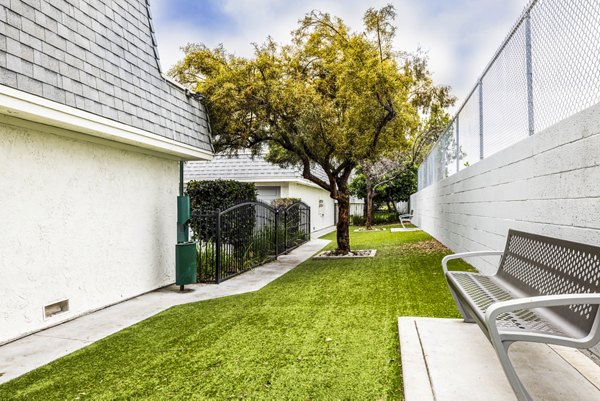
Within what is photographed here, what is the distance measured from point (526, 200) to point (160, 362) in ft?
14.5

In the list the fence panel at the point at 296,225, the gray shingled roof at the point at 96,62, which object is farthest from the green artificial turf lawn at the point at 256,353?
the fence panel at the point at 296,225

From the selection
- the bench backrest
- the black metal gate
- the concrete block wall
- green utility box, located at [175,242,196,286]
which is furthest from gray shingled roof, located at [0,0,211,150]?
the concrete block wall

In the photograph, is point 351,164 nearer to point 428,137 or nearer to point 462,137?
point 462,137

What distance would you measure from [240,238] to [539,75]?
652 cm

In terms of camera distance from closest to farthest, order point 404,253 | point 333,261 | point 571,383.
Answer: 1. point 571,383
2. point 333,261
3. point 404,253

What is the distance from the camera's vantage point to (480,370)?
10.1ft

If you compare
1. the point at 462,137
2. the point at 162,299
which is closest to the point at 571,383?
the point at 162,299

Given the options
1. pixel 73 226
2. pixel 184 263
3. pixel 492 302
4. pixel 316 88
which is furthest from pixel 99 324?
pixel 316 88

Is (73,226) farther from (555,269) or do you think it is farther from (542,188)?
(542,188)

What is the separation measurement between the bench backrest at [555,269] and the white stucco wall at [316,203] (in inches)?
532

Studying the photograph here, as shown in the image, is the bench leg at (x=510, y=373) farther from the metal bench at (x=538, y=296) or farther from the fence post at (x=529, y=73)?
the fence post at (x=529, y=73)

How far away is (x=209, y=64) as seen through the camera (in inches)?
350

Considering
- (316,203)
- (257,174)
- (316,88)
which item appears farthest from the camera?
(316,203)

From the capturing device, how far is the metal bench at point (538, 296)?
226 centimetres
